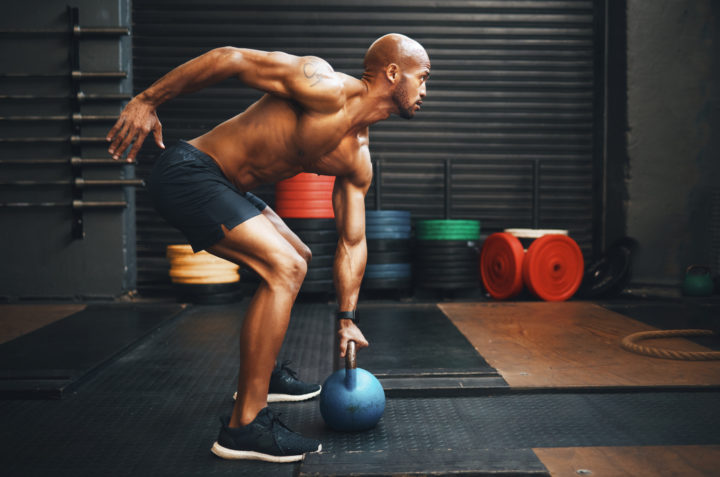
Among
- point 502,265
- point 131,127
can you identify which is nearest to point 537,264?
point 502,265

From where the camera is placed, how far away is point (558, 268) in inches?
201

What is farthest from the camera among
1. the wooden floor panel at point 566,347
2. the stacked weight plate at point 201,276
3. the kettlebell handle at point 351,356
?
the stacked weight plate at point 201,276

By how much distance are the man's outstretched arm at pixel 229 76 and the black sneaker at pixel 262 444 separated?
909mm

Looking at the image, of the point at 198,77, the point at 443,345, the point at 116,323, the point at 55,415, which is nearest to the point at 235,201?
the point at 198,77

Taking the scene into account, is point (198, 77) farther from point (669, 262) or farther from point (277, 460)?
point (669, 262)

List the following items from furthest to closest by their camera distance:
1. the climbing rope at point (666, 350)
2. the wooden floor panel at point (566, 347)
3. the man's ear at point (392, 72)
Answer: the climbing rope at point (666, 350) < the wooden floor panel at point (566, 347) < the man's ear at point (392, 72)

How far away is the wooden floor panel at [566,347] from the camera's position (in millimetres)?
2740

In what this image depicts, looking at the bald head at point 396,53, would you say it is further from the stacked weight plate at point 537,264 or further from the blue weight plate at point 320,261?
the stacked weight plate at point 537,264

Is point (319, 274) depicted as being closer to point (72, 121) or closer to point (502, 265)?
point (502, 265)

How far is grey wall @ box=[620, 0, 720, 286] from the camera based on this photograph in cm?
536

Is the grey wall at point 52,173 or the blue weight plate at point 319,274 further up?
the grey wall at point 52,173

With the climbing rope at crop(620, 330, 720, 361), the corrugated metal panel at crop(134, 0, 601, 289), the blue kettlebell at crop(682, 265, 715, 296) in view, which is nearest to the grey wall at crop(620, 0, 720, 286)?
the blue kettlebell at crop(682, 265, 715, 296)

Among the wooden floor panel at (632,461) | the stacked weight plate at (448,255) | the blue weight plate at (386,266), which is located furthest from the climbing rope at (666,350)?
the blue weight plate at (386,266)

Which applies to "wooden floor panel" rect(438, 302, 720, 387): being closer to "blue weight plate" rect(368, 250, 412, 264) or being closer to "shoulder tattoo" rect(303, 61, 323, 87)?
"blue weight plate" rect(368, 250, 412, 264)
